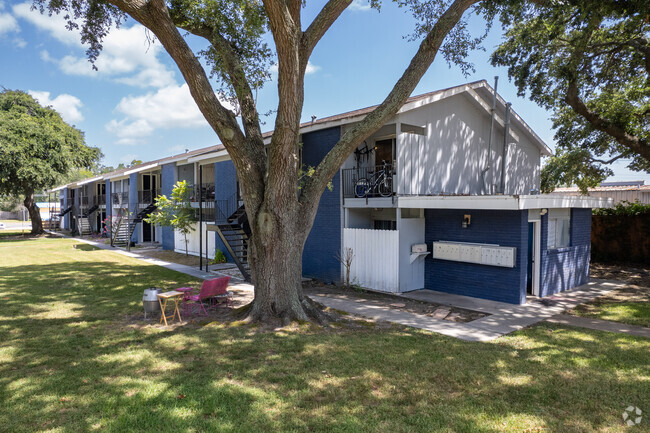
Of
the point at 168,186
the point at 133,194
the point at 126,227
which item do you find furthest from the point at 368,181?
the point at 133,194

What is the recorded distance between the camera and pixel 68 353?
6.23m

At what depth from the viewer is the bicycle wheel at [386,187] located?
38.0 feet

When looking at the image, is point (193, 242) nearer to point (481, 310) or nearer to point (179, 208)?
point (179, 208)

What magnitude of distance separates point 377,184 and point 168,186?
14097 millimetres

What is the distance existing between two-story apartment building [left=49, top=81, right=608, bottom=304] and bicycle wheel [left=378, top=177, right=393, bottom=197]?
0.10 ft

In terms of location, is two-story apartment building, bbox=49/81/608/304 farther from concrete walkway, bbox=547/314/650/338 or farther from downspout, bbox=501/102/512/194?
concrete walkway, bbox=547/314/650/338

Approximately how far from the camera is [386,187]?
38.2ft

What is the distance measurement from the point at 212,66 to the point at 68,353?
22.3 feet

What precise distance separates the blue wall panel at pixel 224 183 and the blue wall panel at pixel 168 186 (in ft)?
13.1

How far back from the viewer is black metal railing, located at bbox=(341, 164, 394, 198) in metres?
11.7

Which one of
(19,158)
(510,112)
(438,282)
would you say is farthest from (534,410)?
(19,158)

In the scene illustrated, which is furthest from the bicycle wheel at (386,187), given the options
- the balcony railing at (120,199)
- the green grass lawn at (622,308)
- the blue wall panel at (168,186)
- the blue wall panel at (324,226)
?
the balcony railing at (120,199)

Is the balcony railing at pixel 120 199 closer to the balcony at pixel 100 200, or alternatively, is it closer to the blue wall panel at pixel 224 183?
the balcony at pixel 100 200

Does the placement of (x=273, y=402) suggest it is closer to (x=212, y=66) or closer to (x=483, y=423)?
(x=483, y=423)
